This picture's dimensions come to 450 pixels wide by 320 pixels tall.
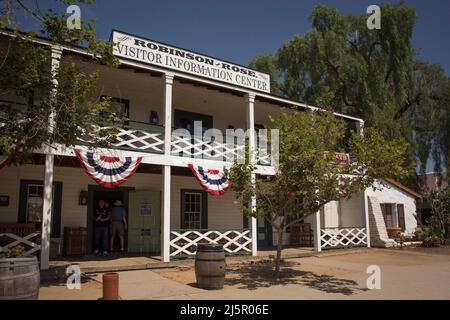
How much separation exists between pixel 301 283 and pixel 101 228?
6.94 meters

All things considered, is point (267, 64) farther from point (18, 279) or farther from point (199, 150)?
point (18, 279)

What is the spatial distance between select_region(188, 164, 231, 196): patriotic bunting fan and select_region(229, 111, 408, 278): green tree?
2.46 metres

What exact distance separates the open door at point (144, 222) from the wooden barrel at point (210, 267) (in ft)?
18.9

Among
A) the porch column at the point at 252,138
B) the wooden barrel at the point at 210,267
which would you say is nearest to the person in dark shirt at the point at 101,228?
the porch column at the point at 252,138

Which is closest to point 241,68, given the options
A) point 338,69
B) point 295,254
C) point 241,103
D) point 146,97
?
point 241,103

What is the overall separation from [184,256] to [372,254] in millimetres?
8287

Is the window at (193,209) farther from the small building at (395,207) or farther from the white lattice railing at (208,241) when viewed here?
the small building at (395,207)

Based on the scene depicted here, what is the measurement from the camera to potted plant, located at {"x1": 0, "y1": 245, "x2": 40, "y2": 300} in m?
6.34

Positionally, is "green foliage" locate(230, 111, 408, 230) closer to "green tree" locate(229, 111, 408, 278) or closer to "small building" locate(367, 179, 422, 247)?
"green tree" locate(229, 111, 408, 278)

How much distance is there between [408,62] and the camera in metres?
24.2

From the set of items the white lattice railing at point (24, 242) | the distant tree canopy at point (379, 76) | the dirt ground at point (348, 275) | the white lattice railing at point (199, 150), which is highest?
the distant tree canopy at point (379, 76)

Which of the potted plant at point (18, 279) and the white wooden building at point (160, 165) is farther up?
the white wooden building at point (160, 165)

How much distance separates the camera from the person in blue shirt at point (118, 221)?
13055mm

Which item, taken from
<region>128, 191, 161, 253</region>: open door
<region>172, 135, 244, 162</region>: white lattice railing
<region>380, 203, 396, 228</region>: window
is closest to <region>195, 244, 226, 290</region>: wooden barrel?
<region>172, 135, 244, 162</region>: white lattice railing
